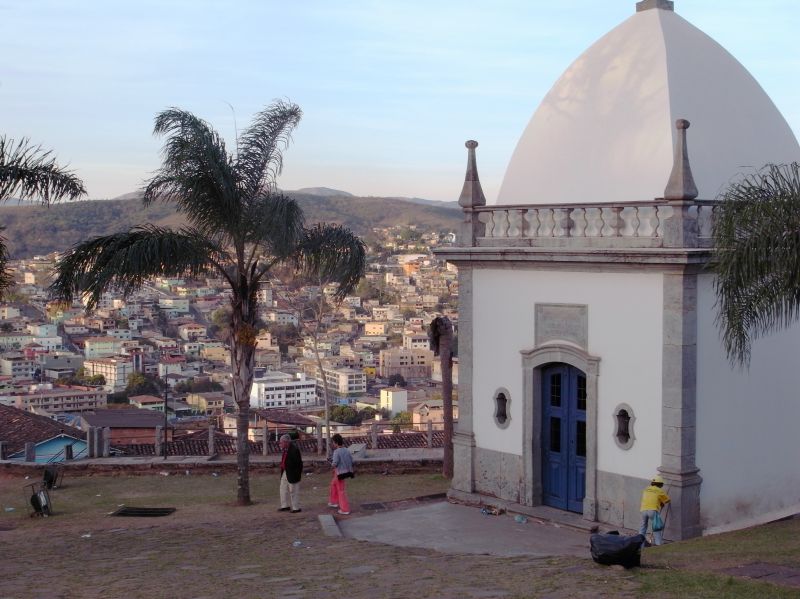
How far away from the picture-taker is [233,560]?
10.1 metres

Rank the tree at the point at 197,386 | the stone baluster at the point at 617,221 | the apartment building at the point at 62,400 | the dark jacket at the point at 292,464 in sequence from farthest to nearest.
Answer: the tree at the point at 197,386 < the apartment building at the point at 62,400 < the dark jacket at the point at 292,464 < the stone baluster at the point at 617,221

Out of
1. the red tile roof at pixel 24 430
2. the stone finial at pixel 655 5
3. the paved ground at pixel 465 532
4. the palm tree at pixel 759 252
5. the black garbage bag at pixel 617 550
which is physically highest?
the stone finial at pixel 655 5

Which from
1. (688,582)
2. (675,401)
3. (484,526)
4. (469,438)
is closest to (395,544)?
(484,526)

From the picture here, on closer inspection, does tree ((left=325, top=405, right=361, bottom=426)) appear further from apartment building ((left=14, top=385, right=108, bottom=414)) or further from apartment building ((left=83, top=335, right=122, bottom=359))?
apartment building ((left=83, top=335, right=122, bottom=359))

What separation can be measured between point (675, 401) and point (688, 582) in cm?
398

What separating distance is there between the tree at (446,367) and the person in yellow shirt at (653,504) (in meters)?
5.04

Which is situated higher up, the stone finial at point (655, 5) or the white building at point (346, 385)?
the stone finial at point (655, 5)

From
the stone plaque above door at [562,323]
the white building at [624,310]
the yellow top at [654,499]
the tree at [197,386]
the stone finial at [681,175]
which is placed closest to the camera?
the yellow top at [654,499]

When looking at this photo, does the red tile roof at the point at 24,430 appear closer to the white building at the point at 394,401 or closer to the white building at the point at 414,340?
the white building at the point at 394,401

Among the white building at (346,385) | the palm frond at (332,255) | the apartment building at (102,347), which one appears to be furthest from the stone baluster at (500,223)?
the apartment building at (102,347)

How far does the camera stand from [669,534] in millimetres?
11328

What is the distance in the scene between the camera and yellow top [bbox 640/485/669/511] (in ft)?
35.7

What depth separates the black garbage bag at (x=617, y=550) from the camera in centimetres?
815

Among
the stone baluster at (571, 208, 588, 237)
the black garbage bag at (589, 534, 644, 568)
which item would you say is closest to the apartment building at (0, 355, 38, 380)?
the stone baluster at (571, 208, 588, 237)
